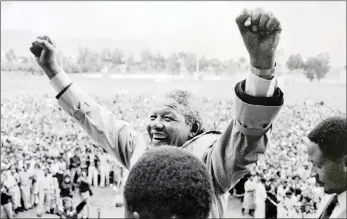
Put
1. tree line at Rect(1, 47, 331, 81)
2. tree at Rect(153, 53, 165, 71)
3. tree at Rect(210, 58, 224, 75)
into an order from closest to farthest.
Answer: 1. tree at Rect(210, 58, 224, 75)
2. tree line at Rect(1, 47, 331, 81)
3. tree at Rect(153, 53, 165, 71)

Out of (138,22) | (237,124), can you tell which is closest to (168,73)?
(138,22)

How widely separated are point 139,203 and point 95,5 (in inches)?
435

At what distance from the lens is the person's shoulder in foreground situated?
173cm

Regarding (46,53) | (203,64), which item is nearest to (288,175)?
(203,64)

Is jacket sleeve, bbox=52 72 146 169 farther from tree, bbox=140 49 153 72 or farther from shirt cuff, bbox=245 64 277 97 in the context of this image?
tree, bbox=140 49 153 72

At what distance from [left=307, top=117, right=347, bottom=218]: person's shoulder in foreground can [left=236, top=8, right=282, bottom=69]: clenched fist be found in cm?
53

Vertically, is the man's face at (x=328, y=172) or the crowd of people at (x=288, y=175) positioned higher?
the man's face at (x=328, y=172)

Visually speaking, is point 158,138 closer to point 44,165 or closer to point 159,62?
point 44,165

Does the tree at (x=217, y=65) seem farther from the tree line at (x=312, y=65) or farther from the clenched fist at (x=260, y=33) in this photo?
the clenched fist at (x=260, y=33)

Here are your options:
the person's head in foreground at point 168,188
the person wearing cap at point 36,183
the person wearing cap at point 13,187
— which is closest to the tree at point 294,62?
the person wearing cap at point 36,183

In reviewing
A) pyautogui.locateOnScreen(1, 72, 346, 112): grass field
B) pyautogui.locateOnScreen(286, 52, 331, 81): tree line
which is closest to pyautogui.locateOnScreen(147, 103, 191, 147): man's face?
pyautogui.locateOnScreen(1, 72, 346, 112): grass field

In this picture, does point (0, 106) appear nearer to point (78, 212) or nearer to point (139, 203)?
point (78, 212)

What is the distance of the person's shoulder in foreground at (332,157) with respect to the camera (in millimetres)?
1726

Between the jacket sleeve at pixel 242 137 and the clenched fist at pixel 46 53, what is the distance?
2.49 feet
